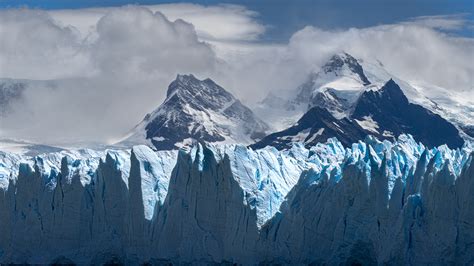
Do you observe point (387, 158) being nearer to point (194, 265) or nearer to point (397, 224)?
point (397, 224)

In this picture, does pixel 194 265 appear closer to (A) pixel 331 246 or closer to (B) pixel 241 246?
(B) pixel 241 246

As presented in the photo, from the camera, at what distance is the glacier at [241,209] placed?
2721 inches

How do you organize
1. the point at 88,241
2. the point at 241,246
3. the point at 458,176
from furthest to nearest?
the point at 88,241
the point at 241,246
the point at 458,176

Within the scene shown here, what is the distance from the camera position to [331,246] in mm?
72125

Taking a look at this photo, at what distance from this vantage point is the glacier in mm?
69125

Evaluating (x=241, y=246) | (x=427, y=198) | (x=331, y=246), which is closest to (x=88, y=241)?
(x=241, y=246)

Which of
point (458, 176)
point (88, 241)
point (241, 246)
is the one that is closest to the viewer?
point (458, 176)

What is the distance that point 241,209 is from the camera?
74438mm

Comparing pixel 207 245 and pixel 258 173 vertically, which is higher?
pixel 258 173

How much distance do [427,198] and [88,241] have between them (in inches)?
914

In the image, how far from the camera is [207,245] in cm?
7494

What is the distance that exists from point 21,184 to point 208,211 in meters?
14.9

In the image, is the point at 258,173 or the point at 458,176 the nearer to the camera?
the point at 458,176

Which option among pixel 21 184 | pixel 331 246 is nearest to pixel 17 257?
pixel 21 184
